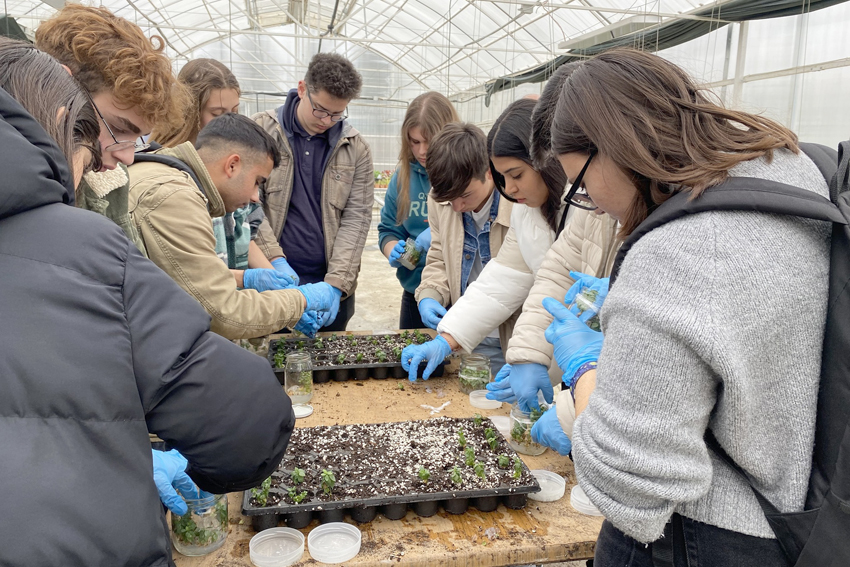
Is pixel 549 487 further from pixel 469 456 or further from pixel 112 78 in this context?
pixel 112 78

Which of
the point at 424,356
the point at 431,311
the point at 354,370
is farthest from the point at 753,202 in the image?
the point at 431,311

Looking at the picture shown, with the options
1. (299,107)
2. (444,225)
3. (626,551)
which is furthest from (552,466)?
(299,107)

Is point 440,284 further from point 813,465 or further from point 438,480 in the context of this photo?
point 813,465

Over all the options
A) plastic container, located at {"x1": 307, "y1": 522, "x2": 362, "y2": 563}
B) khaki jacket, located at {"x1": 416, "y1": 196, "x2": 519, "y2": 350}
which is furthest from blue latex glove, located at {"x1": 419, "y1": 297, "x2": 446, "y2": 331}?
plastic container, located at {"x1": 307, "y1": 522, "x2": 362, "y2": 563}

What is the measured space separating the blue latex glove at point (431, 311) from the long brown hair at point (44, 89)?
71.6 inches

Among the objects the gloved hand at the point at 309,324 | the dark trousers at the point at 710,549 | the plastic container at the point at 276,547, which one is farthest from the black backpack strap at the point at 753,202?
the gloved hand at the point at 309,324

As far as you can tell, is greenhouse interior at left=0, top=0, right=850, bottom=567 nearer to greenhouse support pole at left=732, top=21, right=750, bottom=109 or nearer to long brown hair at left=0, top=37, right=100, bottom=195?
long brown hair at left=0, top=37, right=100, bottom=195

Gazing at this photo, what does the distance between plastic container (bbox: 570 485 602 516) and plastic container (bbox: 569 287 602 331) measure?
45 cm

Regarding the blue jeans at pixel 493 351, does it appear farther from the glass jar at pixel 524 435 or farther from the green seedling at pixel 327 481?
the green seedling at pixel 327 481

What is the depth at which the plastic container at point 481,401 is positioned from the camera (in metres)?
2.04

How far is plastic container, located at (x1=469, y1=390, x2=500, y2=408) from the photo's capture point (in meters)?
2.04

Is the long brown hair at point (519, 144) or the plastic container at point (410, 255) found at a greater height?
the long brown hair at point (519, 144)

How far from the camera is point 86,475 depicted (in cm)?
72

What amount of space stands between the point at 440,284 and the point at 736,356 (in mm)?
2064
